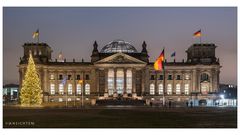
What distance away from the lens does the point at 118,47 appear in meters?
131

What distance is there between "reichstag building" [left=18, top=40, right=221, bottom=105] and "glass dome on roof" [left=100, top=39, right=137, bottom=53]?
5201mm

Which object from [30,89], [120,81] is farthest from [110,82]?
[30,89]

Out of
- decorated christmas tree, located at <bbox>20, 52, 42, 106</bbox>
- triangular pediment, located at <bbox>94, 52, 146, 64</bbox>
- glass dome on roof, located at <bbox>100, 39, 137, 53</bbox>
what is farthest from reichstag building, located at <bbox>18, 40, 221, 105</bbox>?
decorated christmas tree, located at <bbox>20, 52, 42, 106</bbox>

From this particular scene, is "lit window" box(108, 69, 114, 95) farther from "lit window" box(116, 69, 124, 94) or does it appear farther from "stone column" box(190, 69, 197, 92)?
"stone column" box(190, 69, 197, 92)

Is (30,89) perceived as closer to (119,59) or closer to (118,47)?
(119,59)

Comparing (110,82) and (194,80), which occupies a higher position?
(194,80)

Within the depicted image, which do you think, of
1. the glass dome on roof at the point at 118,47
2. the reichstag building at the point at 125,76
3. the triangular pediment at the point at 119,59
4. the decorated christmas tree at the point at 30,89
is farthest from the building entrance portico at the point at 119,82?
the decorated christmas tree at the point at 30,89

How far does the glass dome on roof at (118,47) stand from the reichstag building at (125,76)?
520cm

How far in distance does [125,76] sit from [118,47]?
46.5ft

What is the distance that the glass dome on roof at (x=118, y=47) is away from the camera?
131 metres

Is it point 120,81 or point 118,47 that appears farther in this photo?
point 118,47

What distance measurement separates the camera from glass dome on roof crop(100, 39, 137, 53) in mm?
130750

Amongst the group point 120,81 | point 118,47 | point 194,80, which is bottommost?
point 120,81

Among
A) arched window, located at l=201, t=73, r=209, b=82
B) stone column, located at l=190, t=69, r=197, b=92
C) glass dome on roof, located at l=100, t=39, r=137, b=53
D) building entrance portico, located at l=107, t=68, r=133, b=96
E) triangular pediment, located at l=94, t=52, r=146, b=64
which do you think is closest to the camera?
triangular pediment, located at l=94, t=52, r=146, b=64
